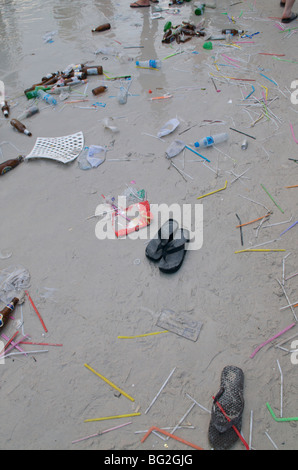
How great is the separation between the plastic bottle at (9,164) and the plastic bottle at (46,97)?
165 centimetres

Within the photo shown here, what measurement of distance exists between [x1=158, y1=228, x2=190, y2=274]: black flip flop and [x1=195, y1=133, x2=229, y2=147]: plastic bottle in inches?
65.4

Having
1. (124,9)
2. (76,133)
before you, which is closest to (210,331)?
(76,133)

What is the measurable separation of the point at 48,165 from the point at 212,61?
13.2 feet

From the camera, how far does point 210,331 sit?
104 inches

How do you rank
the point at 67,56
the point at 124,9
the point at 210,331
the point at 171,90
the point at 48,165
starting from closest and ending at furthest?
the point at 210,331
the point at 48,165
the point at 171,90
the point at 67,56
the point at 124,9

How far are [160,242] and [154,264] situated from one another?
235 millimetres

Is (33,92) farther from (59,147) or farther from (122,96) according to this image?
(59,147)

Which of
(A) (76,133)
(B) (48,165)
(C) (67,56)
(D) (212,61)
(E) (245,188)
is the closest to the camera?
(E) (245,188)

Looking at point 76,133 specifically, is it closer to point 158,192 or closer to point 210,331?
point 158,192

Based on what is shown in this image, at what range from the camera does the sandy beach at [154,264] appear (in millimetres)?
2305

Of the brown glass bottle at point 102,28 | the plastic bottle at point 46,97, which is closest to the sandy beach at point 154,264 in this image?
the plastic bottle at point 46,97

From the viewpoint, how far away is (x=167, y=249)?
3.14m

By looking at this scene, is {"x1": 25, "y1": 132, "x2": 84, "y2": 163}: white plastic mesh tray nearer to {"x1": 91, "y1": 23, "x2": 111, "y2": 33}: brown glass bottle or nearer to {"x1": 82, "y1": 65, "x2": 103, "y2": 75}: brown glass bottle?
{"x1": 82, "y1": 65, "x2": 103, "y2": 75}: brown glass bottle

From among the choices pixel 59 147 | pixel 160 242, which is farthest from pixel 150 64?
pixel 160 242
